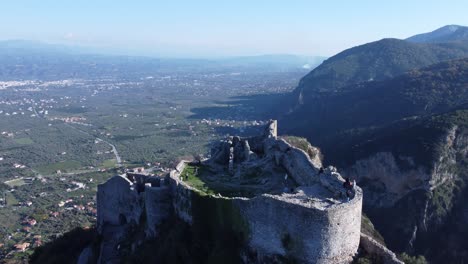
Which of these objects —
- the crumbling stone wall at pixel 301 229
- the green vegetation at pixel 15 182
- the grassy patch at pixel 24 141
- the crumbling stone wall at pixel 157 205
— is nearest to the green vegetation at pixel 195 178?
the crumbling stone wall at pixel 157 205

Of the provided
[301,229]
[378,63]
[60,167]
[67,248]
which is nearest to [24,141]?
[60,167]

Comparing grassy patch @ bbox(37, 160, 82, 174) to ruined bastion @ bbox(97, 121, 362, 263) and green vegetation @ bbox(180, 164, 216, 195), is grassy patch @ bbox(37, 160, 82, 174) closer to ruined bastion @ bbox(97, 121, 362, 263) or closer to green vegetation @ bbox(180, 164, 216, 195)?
ruined bastion @ bbox(97, 121, 362, 263)

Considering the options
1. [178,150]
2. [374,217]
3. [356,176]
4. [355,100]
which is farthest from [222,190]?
[178,150]

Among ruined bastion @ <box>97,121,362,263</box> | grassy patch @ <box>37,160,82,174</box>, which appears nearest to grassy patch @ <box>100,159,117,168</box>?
grassy patch @ <box>37,160,82,174</box>

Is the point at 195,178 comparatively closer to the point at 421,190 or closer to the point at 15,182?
the point at 421,190

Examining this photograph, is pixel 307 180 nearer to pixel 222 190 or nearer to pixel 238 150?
pixel 222 190

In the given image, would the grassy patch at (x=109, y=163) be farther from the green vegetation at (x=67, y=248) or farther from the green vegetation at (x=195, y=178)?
the green vegetation at (x=195, y=178)

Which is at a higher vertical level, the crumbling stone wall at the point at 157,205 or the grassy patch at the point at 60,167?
the crumbling stone wall at the point at 157,205
